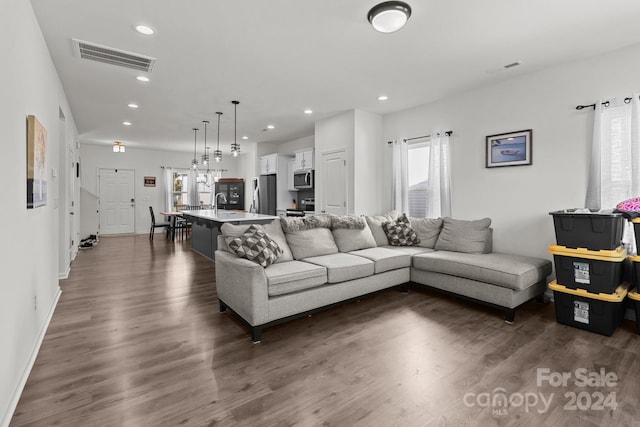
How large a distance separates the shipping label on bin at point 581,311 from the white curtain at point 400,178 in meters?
2.70

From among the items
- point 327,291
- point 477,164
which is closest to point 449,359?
point 327,291

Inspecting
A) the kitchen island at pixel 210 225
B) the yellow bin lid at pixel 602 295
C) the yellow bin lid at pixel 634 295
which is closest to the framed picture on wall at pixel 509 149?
the yellow bin lid at pixel 602 295

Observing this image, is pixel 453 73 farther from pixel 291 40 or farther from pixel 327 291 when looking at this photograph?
pixel 327 291

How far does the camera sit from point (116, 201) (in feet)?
30.4

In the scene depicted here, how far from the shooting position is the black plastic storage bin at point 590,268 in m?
2.69

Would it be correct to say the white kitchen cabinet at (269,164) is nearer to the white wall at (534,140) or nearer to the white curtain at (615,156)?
the white wall at (534,140)

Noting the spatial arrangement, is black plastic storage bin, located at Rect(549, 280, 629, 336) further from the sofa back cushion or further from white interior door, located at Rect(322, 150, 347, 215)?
white interior door, located at Rect(322, 150, 347, 215)

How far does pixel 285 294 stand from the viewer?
2.76 m

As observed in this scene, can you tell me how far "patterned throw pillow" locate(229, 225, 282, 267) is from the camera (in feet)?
9.20

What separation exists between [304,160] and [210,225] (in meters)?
2.79

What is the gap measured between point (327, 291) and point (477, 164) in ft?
9.37

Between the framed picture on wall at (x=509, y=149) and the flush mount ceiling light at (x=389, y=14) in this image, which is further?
the framed picture on wall at (x=509, y=149)

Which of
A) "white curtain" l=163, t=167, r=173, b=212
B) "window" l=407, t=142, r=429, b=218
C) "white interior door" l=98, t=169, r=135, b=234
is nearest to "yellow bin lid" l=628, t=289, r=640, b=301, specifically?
"window" l=407, t=142, r=429, b=218

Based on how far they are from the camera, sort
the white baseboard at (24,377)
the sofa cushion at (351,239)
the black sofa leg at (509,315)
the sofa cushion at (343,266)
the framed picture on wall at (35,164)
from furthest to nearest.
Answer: the sofa cushion at (351,239), the sofa cushion at (343,266), the black sofa leg at (509,315), the framed picture on wall at (35,164), the white baseboard at (24,377)
